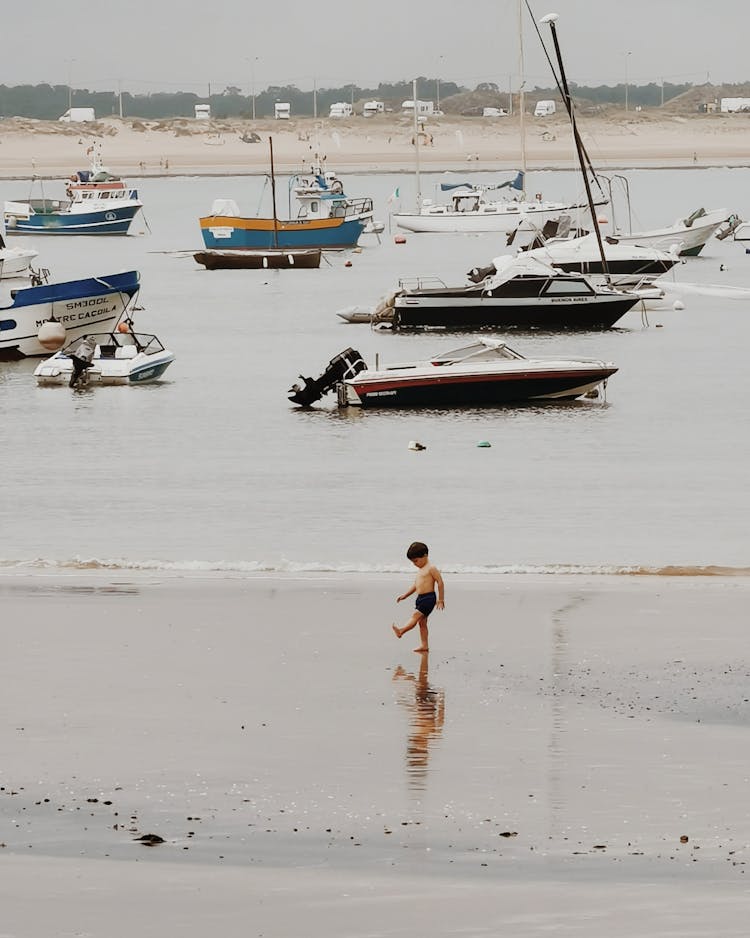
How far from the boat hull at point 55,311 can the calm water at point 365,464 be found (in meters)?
0.91

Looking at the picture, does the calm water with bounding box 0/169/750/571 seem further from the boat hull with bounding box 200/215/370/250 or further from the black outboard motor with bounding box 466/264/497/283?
the boat hull with bounding box 200/215/370/250

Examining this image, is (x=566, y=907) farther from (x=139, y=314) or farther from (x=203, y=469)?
(x=139, y=314)

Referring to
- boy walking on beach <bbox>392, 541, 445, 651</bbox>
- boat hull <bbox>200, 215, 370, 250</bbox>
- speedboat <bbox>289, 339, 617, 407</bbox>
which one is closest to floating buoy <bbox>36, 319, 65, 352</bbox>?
speedboat <bbox>289, 339, 617, 407</bbox>

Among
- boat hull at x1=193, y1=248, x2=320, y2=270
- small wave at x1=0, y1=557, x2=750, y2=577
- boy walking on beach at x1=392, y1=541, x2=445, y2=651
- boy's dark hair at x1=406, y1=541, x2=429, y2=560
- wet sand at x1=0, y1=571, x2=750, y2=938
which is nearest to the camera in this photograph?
wet sand at x1=0, y1=571, x2=750, y2=938

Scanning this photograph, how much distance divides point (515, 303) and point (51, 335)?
1416 cm

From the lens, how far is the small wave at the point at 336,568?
19906 millimetres

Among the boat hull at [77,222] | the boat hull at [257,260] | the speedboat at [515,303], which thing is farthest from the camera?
the boat hull at [77,222]

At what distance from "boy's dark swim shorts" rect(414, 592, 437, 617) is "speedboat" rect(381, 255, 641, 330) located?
37.2m

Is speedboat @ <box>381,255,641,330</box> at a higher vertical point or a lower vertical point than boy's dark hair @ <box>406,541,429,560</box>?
lower

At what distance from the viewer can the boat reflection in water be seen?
38.2 ft

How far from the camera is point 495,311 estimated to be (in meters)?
51.9

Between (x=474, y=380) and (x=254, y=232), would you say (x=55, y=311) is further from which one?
(x=254, y=232)

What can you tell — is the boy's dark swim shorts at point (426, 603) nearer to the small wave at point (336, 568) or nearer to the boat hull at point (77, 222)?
the small wave at point (336, 568)

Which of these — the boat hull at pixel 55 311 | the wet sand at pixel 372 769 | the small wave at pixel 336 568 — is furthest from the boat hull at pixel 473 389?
the wet sand at pixel 372 769
